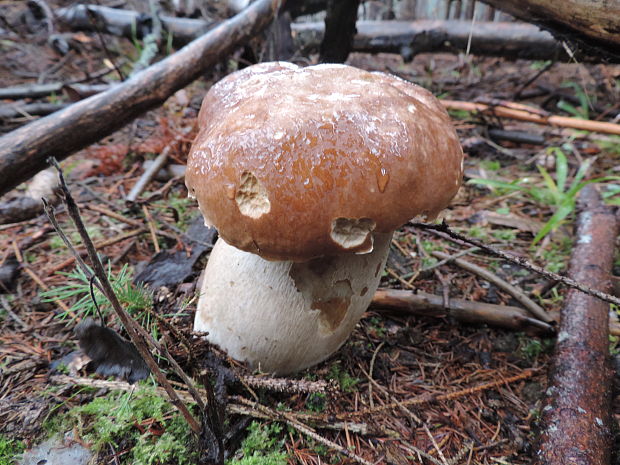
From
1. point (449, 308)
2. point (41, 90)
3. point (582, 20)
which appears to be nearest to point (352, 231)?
point (449, 308)

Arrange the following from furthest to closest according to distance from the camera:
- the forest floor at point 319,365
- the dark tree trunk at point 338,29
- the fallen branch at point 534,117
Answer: the fallen branch at point 534,117 → the dark tree trunk at point 338,29 → the forest floor at point 319,365

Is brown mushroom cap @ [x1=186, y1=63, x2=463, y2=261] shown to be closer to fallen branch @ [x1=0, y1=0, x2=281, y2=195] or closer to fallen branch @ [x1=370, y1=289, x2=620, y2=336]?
fallen branch @ [x1=370, y1=289, x2=620, y2=336]

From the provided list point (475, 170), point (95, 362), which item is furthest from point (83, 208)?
point (475, 170)

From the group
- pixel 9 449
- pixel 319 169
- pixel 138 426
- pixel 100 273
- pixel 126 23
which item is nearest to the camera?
pixel 100 273

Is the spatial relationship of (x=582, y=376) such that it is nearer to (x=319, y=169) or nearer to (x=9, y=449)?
(x=319, y=169)

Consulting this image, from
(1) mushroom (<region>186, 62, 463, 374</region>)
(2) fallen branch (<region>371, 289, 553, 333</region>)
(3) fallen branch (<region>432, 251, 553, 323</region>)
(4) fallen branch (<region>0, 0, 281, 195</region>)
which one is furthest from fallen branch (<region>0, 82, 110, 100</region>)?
(3) fallen branch (<region>432, 251, 553, 323</region>)

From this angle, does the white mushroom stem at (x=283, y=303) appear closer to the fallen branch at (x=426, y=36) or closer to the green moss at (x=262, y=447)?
the green moss at (x=262, y=447)

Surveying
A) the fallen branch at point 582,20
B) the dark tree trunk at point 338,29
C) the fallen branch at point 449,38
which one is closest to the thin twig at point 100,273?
the fallen branch at point 582,20
